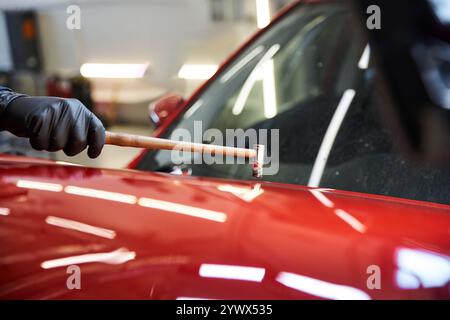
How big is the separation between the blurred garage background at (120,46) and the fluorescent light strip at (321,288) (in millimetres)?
4676

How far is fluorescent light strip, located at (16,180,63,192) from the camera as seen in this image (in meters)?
1.21

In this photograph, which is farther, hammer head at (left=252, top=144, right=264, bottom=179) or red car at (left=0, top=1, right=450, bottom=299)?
hammer head at (left=252, top=144, right=264, bottom=179)

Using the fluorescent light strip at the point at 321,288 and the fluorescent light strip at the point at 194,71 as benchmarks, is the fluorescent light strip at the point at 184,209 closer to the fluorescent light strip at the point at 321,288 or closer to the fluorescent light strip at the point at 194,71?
the fluorescent light strip at the point at 321,288

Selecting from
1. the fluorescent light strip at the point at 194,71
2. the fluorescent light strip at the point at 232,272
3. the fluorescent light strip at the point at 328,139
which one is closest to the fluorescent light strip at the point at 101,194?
the fluorescent light strip at the point at 232,272

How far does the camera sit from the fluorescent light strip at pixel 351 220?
98 centimetres

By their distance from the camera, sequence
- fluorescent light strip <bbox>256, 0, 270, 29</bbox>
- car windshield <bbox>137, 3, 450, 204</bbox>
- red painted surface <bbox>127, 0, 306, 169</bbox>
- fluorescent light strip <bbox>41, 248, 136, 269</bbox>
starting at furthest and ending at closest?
fluorescent light strip <bbox>256, 0, 270, 29</bbox>
red painted surface <bbox>127, 0, 306, 169</bbox>
car windshield <bbox>137, 3, 450, 204</bbox>
fluorescent light strip <bbox>41, 248, 136, 269</bbox>

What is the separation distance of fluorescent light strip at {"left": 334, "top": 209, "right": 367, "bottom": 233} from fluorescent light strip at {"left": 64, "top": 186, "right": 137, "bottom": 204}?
0.42m

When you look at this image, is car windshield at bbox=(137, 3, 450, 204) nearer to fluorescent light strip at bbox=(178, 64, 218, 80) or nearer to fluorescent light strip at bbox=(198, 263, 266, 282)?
fluorescent light strip at bbox=(198, 263, 266, 282)

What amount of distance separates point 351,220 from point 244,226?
0.20 m

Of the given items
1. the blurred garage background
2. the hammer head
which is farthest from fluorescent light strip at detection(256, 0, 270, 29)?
the hammer head

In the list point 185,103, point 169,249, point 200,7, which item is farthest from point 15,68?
point 169,249

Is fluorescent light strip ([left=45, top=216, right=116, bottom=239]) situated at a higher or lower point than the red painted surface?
lower

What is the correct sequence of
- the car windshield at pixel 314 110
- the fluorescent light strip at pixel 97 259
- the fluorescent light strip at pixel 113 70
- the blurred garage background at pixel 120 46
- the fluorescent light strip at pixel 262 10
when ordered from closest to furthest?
the fluorescent light strip at pixel 97 259 < the car windshield at pixel 314 110 < the fluorescent light strip at pixel 262 10 < the blurred garage background at pixel 120 46 < the fluorescent light strip at pixel 113 70
